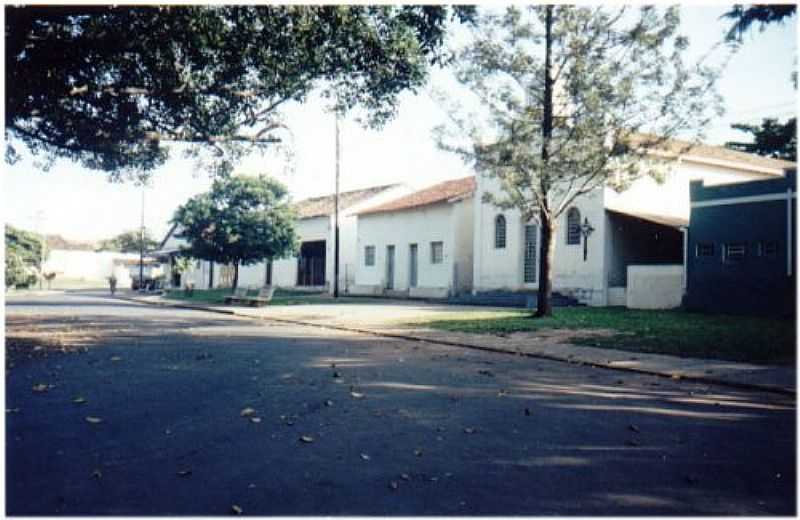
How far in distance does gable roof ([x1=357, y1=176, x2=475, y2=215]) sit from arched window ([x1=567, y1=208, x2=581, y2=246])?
21.1ft

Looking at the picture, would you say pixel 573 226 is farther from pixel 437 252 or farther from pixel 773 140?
pixel 773 140

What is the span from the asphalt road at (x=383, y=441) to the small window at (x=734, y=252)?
1346cm

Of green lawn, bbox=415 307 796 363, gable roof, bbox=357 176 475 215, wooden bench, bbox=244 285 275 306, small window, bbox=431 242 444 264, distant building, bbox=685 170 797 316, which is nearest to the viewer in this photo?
green lawn, bbox=415 307 796 363

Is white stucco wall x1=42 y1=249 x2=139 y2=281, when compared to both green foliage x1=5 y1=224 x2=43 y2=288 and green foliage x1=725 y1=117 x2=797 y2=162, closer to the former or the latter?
green foliage x1=5 y1=224 x2=43 y2=288

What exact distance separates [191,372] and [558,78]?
13168 millimetres

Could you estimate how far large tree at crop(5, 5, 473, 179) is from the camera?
8922 millimetres

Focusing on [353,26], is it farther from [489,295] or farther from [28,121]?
[489,295]

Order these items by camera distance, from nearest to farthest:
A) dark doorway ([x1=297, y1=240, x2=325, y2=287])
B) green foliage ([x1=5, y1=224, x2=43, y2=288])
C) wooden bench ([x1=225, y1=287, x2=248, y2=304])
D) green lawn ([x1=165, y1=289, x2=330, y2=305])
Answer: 1. wooden bench ([x1=225, y1=287, x2=248, y2=304])
2. green lawn ([x1=165, y1=289, x2=330, y2=305])
3. dark doorway ([x1=297, y1=240, x2=325, y2=287])
4. green foliage ([x1=5, y1=224, x2=43, y2=288])

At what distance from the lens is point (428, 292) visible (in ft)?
106

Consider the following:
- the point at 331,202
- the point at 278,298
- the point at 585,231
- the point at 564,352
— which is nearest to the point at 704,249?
the point at 585,231

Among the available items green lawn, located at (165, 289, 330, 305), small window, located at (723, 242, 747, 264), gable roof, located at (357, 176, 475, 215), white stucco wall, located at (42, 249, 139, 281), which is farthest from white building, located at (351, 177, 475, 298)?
white stucco wall, located at (42, 249, 139, 281)

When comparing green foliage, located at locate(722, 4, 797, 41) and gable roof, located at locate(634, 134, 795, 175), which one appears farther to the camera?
gable roof, located at locate(634, 134, 795, 175)

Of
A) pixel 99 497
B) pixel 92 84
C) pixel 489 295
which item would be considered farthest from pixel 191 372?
pixel 489 295

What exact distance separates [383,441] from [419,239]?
28842 millimetres
